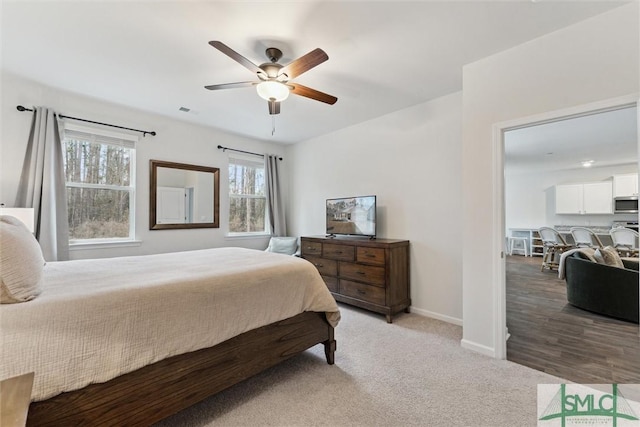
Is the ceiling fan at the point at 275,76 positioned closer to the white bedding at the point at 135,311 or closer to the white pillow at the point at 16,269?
the white bedding at the point at 135,311

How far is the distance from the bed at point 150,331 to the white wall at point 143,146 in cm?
160

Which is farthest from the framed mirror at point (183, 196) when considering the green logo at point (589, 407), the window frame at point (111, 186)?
the green logo at point (589, 407)

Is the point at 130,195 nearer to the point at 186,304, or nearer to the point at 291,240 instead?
the point at 291,240

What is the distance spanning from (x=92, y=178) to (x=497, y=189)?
4.54 m

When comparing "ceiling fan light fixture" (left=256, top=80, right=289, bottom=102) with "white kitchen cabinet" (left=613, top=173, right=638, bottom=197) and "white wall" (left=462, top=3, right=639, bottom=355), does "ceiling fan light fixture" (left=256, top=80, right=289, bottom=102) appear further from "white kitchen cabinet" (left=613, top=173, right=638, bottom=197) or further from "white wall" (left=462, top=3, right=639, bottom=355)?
"white kitchen cabinet" (left=613, top=173, right=638, bottom=197)

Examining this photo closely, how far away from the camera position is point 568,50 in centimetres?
207

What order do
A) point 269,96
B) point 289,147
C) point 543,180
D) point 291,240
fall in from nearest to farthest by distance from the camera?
1. point 269,96
2. point 291,240
3. point 289,147
4. point 543,180

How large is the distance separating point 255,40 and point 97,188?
2820 millimetres

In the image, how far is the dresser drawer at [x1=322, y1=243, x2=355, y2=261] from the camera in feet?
11.5

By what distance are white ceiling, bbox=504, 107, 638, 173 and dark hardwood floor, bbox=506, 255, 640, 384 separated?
221 centimetres

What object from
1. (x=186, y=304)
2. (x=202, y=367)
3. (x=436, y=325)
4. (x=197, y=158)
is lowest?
(x=436, y=325)

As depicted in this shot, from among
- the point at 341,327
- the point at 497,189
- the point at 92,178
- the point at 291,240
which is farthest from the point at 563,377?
the point at 92,178

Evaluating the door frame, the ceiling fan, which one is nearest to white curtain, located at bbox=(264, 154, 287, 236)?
the ceiling fan

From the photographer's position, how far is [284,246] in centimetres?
469
